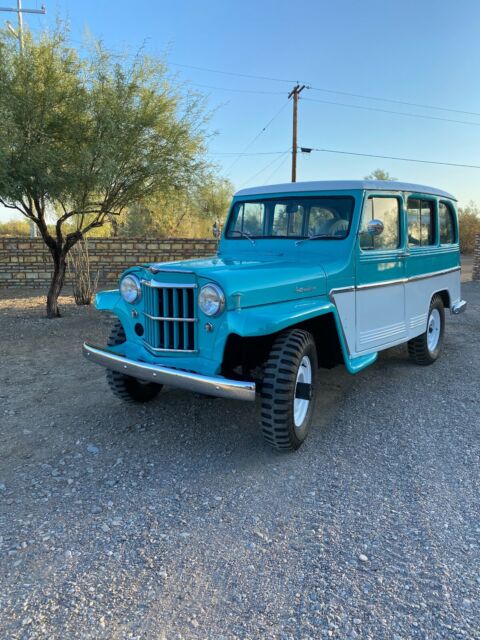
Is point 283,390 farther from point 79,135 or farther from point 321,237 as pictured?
point 79,135

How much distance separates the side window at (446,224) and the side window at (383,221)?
1.33 meters

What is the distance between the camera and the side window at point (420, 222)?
16.9 ft

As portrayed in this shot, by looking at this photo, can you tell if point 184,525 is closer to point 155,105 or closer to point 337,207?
point 337,207

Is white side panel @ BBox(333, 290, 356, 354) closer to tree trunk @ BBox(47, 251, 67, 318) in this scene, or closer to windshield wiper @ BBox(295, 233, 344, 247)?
Answer: windshield wiper @ BBox(295, 233, 344, 247)

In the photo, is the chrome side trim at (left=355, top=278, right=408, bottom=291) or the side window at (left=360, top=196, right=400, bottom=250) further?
the side window at (left=360, top=196, right=400, bottom=250)

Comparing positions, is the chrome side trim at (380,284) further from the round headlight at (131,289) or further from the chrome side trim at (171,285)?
the round headlight at (131,289)

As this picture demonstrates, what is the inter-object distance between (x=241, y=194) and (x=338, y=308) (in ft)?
5.93

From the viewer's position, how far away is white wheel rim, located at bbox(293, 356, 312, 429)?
3.55 metres

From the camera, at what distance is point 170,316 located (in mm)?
3502

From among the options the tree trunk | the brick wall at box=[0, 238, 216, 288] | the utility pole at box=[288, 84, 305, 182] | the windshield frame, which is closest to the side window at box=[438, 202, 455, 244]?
the windshield frame

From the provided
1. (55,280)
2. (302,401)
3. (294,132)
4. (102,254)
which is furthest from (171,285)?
(294,132)

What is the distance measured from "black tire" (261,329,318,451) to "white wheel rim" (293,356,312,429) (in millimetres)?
107

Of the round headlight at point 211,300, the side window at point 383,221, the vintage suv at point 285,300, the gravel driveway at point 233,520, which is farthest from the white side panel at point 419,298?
the round headlight at point 211,300

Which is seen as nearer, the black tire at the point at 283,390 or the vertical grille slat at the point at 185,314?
the black tire at the point at 283,390
